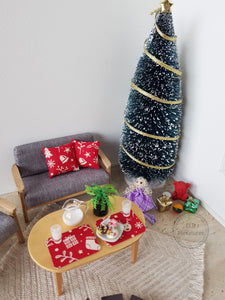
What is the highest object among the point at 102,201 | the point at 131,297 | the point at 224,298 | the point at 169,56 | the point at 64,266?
the point at 169,56

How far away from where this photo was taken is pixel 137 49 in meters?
2.89

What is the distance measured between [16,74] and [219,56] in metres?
2.11

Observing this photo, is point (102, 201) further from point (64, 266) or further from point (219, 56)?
point (219, 56)

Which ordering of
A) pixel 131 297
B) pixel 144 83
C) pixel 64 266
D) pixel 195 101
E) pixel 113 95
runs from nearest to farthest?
pixel 64 266 < pixel 131 297 < pixel 144 83 < pixel 195 101 < pixel 113 95

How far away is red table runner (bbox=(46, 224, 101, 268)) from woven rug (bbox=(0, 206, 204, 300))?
0.47 meters

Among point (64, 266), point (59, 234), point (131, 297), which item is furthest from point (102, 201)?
point (131, 297)

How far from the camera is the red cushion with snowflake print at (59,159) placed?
276cm

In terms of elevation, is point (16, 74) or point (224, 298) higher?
point (16, 74)

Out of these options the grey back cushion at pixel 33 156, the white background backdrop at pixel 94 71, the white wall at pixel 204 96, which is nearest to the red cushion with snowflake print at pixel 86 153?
the grey back cushion at pixel 33 156

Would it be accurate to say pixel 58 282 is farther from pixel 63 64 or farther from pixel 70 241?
pixel 63 64

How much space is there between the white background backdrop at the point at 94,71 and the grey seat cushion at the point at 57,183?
0.51 meters

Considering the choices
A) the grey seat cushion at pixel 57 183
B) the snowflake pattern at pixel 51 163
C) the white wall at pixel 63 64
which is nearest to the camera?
the white wall at pixel 63 64

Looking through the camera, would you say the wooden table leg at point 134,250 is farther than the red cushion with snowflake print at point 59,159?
No

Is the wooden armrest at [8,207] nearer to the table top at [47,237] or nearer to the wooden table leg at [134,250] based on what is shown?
the table top at [47,237]
